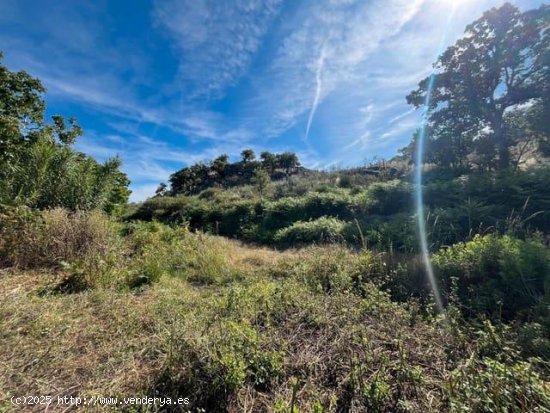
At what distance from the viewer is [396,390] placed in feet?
5.49

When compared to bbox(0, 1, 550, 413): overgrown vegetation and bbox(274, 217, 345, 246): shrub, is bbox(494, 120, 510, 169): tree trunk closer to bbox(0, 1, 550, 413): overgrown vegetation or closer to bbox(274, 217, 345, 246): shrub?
bbox(0, 1, 550, 413): overgrown vegetation

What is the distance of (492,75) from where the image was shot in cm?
1134

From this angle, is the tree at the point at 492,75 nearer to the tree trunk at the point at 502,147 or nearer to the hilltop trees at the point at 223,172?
the tree trunk at the point at 502,147

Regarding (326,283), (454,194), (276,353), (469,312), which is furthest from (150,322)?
(454,194)

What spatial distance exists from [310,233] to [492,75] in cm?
1130

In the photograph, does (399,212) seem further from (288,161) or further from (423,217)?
(288,161)

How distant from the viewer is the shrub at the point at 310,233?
739 centimetres

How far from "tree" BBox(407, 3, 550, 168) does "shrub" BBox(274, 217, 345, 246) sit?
8501 millimetres

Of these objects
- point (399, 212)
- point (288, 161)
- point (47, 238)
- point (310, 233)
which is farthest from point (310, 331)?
point (288, 161)

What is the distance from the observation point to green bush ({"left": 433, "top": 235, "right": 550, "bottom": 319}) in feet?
8.46

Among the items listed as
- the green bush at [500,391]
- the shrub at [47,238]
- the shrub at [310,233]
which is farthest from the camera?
the shrub at [310,233]

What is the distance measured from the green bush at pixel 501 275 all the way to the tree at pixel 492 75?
432 inches

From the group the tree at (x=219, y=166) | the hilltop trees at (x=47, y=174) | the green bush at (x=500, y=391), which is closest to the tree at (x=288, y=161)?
the tree at (x=219, y=166)

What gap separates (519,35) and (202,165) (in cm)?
2832
